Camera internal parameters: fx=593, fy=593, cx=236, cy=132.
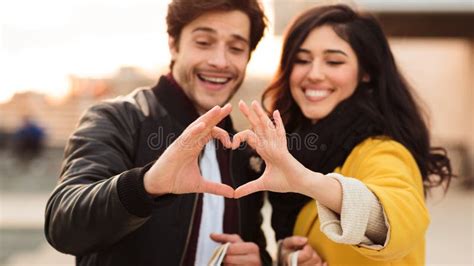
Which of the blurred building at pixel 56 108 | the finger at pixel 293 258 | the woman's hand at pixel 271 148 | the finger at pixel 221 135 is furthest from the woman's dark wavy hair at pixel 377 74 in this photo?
the blurred building at pixel 56 108

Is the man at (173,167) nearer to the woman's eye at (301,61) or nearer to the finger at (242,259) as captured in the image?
the finger at (242,259)

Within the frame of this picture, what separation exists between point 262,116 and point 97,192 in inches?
18.8

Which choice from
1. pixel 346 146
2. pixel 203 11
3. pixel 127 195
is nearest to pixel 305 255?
pixel 346 146

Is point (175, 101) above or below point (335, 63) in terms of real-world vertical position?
below

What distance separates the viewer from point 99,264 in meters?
1.83

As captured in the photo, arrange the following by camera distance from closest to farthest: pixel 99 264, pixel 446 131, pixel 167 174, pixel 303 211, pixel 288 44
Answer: pixel 167 174 < pixel 99 264 < pixel 303 211 < pixel 288 44 < pixel 446 131

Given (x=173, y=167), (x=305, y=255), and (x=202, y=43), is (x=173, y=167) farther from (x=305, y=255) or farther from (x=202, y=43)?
(x=202, y=43)

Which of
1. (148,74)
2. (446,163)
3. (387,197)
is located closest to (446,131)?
(148,74)

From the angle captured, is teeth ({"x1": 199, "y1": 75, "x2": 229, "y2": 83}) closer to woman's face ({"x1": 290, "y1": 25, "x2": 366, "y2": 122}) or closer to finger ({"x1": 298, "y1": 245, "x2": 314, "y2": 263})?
woman's face ({"x1": 290, "y1": 25, "x2": 366, "y2": 122})

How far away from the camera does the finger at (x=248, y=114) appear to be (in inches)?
56.1

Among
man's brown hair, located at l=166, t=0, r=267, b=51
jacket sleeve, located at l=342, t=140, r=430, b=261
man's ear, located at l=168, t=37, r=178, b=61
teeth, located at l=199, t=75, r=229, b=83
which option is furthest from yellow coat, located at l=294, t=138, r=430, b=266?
man's ear, located at l=168, t=37, r=178, b=61

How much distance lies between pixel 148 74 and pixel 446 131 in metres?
7.41

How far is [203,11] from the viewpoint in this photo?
6.73 feet

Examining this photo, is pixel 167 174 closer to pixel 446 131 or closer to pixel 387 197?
pixel 387 197
